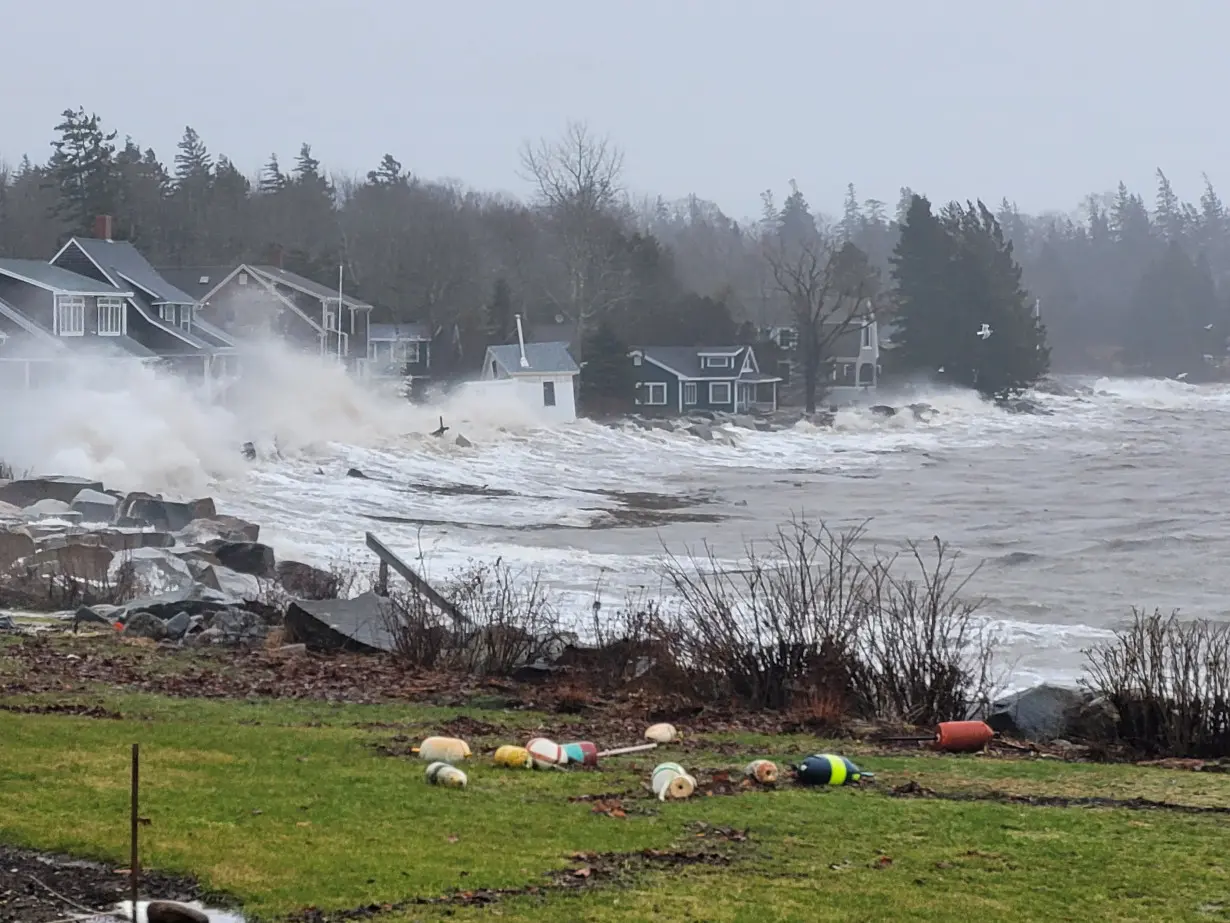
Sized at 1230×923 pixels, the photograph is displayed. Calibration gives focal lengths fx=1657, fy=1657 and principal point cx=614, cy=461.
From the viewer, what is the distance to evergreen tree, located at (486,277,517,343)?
9612 centimetres

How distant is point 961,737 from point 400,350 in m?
83.6

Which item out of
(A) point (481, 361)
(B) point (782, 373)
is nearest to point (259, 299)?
(A) point (481, 361)

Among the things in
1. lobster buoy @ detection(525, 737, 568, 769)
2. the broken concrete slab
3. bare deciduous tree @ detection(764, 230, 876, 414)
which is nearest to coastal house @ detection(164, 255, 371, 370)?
bare deciduous tree @ detection(764, 230, 876, 414)

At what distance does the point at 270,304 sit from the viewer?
282ft

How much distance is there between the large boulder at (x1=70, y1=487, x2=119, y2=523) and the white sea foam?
3.58 metres

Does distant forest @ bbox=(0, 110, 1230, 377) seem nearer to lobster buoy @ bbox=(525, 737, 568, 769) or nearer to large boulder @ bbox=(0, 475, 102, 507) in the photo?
large boulder @ bbox=(0, 475, 102, 507)

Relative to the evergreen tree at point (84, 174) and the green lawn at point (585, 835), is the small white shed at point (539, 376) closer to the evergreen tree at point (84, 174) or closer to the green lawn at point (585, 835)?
the evergreen tree at point (84, 174)

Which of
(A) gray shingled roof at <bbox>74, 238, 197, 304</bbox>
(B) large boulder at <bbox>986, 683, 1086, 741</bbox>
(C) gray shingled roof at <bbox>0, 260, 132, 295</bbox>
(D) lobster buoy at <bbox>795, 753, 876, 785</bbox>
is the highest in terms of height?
(A) gray shingled roof at <bbox>74, 238, 197, 304</bbox>

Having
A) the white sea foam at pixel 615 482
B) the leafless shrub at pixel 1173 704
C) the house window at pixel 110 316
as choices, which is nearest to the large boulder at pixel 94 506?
the white sea foam at pixel 615 482

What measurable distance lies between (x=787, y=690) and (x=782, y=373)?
90.4m

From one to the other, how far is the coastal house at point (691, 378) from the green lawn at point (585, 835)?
79.5 m

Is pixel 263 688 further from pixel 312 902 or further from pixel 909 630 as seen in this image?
pixel 312 902

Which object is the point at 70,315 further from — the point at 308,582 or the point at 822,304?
the point at 822,304

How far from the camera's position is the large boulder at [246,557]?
1166 inches
